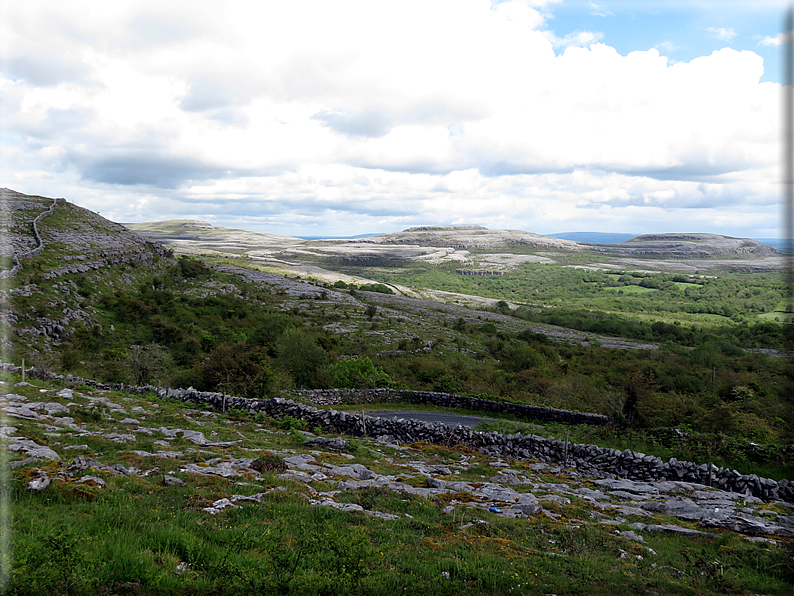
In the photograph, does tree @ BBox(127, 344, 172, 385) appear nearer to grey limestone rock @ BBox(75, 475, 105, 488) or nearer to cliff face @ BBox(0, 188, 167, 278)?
cliff face @ BBox(0, 188, 167, 278)

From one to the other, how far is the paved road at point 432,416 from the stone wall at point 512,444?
4.70m

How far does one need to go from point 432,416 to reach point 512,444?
8530 millimetres

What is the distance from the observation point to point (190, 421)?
20.1m

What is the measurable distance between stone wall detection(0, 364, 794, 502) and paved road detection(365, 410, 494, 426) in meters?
4.70

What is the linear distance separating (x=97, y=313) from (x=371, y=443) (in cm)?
3719

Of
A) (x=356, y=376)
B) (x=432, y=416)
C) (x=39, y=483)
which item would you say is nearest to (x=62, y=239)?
(x=356, y=376)

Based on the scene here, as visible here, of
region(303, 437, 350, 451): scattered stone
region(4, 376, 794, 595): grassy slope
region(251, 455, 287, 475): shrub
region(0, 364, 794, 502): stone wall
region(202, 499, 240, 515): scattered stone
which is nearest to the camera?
region(4, 376, 794, 595): grassy slope

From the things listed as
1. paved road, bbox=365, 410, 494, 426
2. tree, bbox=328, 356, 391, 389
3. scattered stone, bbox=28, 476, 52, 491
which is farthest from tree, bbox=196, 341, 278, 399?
scattered stone, bbox=28, 476, 52, 491

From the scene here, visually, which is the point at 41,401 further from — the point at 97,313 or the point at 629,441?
the point at 97,313

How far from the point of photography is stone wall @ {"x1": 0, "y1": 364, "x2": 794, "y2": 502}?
17391 millimetres

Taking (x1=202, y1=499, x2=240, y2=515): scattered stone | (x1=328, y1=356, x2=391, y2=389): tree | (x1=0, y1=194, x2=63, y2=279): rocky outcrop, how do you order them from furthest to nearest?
(x1=0, y1=194, x2=63, y2=279): rocky outcrop
(x1=328, y1=356, x2=391, y2=389): tree
(x1=202, y1=499, x2=240, y2=515): scattered stone

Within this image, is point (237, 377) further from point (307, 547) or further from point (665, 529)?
point (665, 529)

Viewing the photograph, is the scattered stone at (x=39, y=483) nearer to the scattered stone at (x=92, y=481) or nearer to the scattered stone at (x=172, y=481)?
the scattered stone at (x=92, y=481)

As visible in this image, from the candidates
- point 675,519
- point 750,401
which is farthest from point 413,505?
point 750,401
